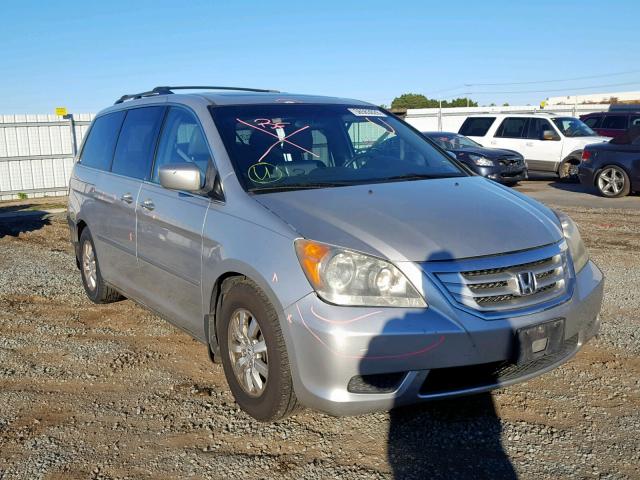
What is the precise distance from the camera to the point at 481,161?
15781 millimetres

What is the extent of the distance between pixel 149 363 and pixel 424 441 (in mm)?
2134

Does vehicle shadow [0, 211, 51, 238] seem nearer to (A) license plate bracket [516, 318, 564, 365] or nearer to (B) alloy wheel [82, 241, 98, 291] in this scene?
(B) alloy wheel [82, 241, 98, 291]

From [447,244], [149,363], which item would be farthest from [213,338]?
[447,244]

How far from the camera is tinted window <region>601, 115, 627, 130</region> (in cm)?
1953

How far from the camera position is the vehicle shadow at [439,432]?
309 cm

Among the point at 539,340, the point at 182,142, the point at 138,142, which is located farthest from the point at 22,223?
the point at 539,340

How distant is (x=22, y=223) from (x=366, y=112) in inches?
344

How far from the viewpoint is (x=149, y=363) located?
4703 mm

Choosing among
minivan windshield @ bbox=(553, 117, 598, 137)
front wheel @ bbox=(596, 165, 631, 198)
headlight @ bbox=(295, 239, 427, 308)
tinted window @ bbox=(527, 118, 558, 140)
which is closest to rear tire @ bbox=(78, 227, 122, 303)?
headlight @ bbox=(295, 239, 427, 308)

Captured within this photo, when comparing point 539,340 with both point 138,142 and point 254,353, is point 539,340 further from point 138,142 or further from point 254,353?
point 138,142

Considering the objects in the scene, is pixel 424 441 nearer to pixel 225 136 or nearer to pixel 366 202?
pixel 366 202

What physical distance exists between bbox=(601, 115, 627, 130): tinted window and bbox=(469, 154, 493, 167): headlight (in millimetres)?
6316

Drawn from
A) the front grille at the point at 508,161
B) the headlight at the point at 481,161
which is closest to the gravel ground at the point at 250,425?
the headlight at the point at 481,161

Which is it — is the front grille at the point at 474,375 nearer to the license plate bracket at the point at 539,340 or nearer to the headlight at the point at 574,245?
the license plate bracket at the point at 539,340
